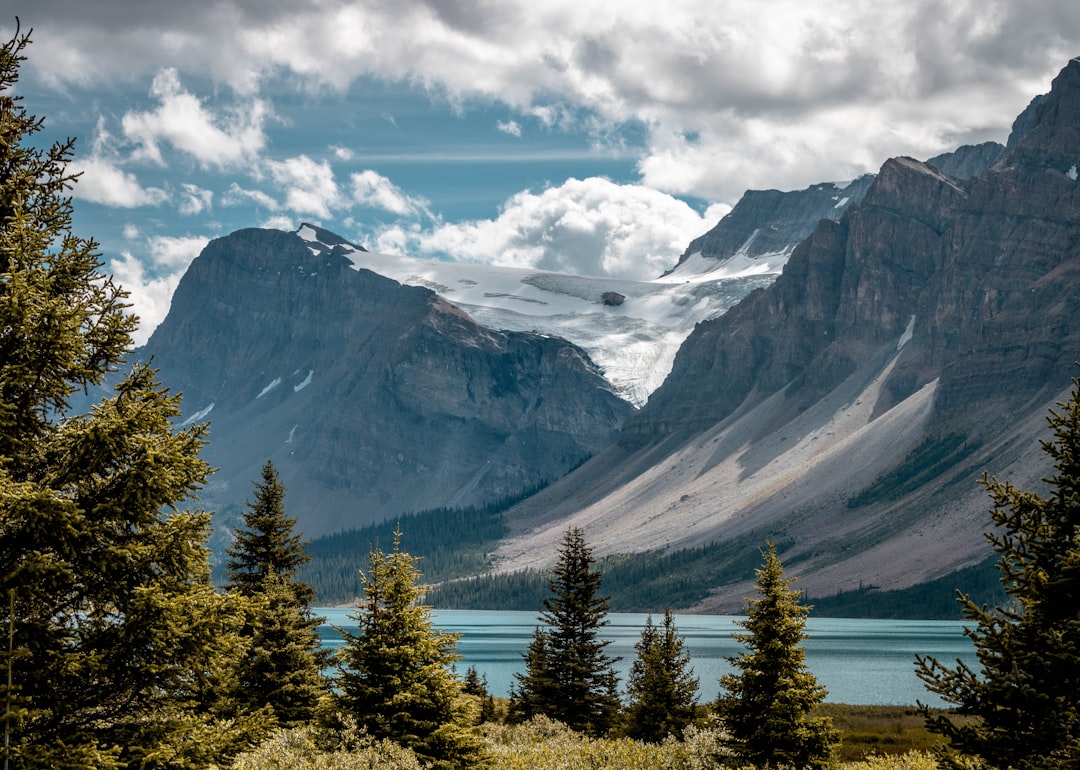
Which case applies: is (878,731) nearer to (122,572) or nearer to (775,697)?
(775,697)

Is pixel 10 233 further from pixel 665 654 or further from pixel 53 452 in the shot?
pixel 665 654

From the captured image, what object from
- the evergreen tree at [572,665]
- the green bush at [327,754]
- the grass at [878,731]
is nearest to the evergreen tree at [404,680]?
the green bush at [327,754]

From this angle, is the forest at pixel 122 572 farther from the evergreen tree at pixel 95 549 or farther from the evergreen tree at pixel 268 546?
the evergreen tree at pixel 268 546

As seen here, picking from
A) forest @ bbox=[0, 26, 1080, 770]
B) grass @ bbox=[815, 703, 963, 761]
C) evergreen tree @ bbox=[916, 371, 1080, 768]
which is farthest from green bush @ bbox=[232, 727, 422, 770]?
grass @ bbox=[815, 703, 963, 761]

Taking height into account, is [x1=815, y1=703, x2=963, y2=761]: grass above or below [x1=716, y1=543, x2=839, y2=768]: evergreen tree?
below

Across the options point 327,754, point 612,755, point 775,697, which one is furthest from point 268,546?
point 775,697

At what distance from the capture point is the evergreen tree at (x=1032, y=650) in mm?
16797

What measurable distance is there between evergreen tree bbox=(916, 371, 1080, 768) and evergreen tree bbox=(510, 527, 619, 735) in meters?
33.9

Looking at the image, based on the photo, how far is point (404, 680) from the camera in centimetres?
2908

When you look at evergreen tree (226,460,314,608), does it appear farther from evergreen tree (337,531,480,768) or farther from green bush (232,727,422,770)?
green bush (232,727,422,770)

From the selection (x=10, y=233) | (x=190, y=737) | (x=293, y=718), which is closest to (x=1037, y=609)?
(x=190, y=737)

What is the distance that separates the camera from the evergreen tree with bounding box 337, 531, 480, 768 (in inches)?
1113

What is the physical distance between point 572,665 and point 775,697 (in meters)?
23.0

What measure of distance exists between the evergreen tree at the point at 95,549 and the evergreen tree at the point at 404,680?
42.5 ft
